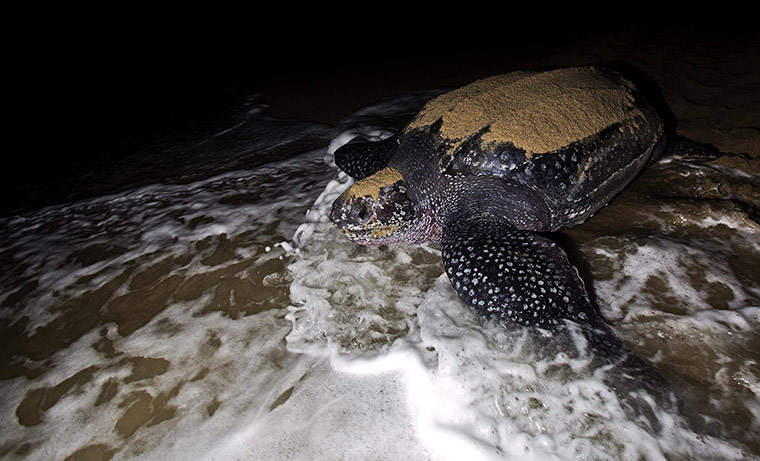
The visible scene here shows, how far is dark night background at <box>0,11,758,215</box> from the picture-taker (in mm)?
5027

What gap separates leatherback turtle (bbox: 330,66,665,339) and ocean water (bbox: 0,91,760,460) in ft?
0.82

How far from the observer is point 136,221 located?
3.32 m

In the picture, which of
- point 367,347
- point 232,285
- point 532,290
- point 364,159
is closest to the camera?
point 532,290

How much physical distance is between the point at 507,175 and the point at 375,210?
2.59ft

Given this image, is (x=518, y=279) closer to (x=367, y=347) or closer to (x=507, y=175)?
(x=507, y=175)

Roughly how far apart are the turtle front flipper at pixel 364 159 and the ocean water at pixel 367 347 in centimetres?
48

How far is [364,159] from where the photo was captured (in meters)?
3.00

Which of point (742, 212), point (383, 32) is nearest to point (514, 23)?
point (383, 32)

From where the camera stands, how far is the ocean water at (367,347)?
1.46 metres

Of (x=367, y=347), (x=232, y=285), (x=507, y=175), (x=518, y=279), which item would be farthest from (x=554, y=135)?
(x=232, y=285)

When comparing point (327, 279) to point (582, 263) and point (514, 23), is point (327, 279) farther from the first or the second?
point (514, 23)

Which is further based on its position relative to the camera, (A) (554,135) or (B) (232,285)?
(B) (232,285)

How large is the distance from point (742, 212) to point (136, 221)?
14.7ft

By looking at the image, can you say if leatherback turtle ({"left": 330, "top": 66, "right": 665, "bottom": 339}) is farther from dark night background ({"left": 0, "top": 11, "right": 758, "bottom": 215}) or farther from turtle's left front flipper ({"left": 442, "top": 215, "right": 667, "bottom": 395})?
dark night background ({"left": 0, "top": 11, "right": 758, "bottom": 215})
